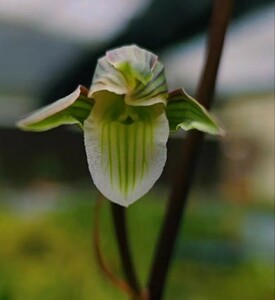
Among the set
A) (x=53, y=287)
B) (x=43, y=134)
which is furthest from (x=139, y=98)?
(x=43, y=134)

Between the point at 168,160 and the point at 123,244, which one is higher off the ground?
the point at 123,244

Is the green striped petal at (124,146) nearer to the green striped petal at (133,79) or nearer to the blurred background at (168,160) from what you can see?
the green striped petal at (133,79)

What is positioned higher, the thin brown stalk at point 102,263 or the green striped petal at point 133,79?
the green striped petal at point 133,79

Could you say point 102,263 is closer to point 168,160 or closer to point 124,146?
point 124,146

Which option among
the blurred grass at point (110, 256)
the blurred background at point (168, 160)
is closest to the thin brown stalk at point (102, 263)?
the blurred grass at point (110, 256)

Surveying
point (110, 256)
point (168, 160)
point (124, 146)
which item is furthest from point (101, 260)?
point (168, 160)
